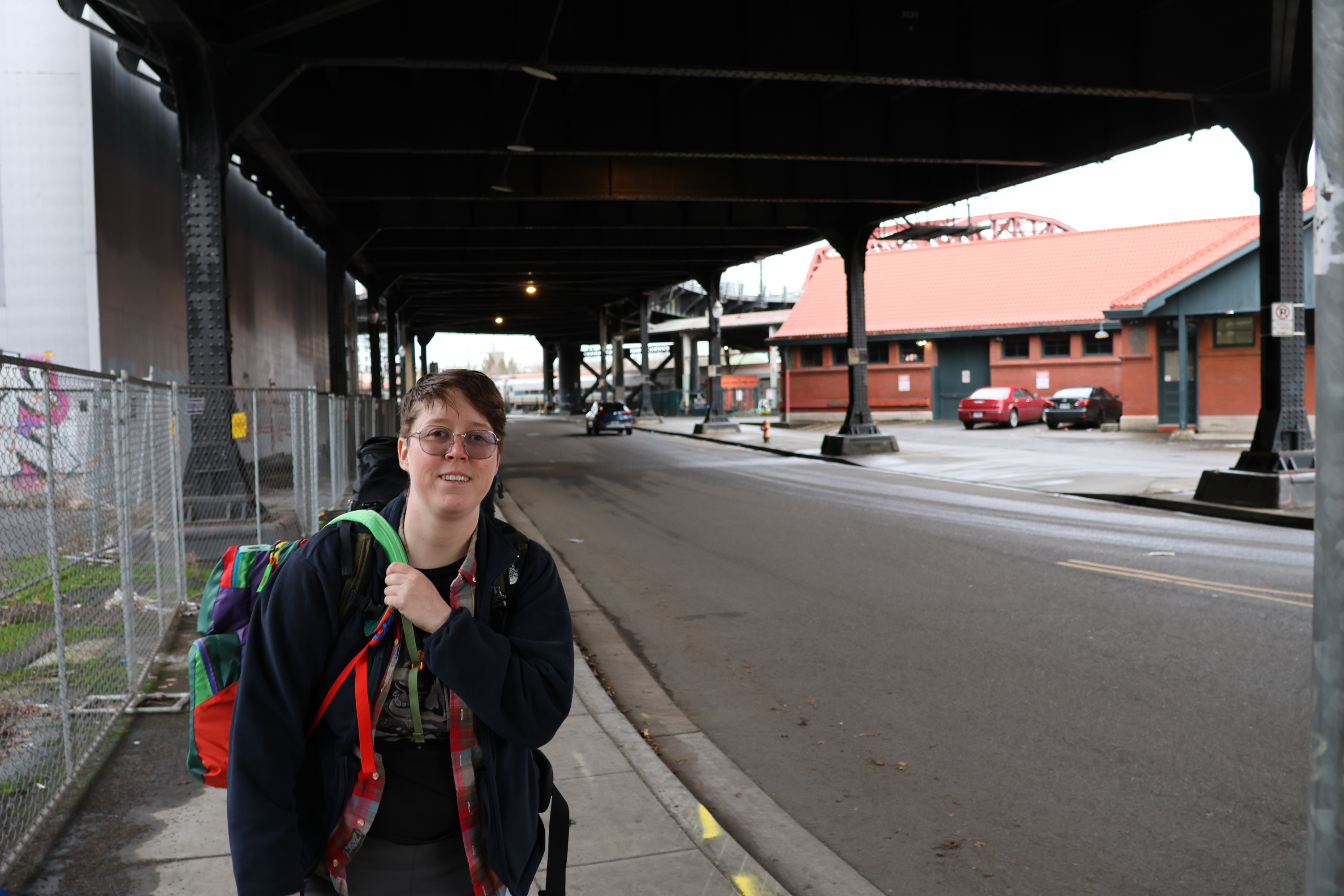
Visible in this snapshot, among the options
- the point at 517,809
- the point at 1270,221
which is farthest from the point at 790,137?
the point at 517,809

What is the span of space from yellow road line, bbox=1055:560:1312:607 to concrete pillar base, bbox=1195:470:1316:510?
17.3ft

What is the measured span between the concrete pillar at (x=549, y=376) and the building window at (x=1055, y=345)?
55884 millimetres

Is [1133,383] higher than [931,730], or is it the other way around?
[1133,383]

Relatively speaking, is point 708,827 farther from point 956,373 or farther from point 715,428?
point 956,373

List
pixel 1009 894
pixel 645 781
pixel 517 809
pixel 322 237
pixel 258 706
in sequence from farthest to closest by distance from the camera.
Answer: pixel 322 237 → pixel 645 781 → pixel 1009 894 → pixel 517 809 → pixel 258 706

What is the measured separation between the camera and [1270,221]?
14.7 meters

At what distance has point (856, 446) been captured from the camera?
26672 mm

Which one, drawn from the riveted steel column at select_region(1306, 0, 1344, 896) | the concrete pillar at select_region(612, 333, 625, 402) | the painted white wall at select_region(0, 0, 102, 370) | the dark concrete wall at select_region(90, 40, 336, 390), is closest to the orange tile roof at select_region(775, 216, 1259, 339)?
Answer: the concrete pillar at select_region(612, 333, 625, 402)

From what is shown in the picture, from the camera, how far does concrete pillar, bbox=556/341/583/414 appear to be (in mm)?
88500

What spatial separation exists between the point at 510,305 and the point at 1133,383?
34.2m

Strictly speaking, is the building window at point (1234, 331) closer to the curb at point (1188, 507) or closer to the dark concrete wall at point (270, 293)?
the curb at point (1188, 507)

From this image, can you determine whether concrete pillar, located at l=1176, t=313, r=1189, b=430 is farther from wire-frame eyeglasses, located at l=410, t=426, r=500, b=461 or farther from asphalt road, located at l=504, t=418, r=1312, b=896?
wire-frame eyeglasses, located at l=410, t=426, r=500, b=461

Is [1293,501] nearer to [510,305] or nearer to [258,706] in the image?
[258,706]

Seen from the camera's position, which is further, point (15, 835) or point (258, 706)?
point (15, 835)
